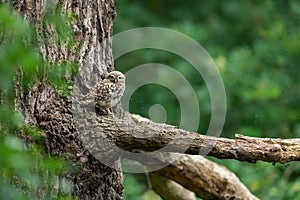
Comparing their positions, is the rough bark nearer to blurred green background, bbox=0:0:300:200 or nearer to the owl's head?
blurred green background, bbox=0:0:300:200

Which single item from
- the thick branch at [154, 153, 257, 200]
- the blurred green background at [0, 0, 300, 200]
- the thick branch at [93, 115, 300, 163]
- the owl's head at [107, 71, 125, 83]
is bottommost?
the thick branch at [93, 115, 300, 163]

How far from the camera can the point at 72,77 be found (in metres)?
2.03

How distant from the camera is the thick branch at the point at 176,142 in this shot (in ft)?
6.70

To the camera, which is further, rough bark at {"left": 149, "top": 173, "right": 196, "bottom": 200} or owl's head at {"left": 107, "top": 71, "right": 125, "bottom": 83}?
rough bark at {"left": 149, "top": 173, "right": 196, "bottom": 200}

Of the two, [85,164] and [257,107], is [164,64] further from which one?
[85,164]

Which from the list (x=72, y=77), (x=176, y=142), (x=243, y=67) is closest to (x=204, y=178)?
Result: (x=176, y=142)

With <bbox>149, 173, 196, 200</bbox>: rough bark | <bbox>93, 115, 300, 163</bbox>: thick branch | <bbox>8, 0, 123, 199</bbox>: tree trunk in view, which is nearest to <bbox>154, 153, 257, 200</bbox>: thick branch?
<bbox>149, 173, 196, 200</bbox>: rough bark

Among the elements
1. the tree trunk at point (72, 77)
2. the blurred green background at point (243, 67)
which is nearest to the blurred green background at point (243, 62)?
the blurred green background at point (243, 67)

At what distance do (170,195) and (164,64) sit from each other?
9.31ft

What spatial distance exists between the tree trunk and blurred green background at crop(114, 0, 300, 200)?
1.57 m

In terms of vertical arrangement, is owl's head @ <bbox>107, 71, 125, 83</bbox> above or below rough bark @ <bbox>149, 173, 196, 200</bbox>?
below

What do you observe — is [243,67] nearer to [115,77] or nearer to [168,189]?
[168,189]

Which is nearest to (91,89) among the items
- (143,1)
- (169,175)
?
(169,175)

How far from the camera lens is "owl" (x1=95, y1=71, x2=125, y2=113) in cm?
209
